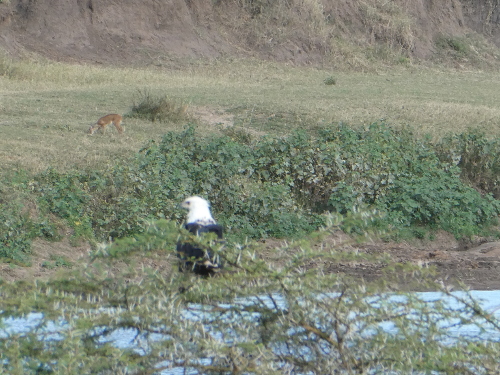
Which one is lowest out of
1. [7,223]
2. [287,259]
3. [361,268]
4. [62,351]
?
[361,268]

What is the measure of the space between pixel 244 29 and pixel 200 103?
47.3 ft

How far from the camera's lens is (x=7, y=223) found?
7.33m

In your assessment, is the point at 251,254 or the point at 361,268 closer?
the point at 251,254

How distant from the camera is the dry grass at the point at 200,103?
36.5 feet

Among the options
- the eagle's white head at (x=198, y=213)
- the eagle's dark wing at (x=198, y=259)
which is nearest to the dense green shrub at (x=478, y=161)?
the eagle's white head at (x=198, y=213)

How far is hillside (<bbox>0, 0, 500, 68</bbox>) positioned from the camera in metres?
25.0

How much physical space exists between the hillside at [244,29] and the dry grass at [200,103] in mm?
2220

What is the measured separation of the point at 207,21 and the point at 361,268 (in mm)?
22425

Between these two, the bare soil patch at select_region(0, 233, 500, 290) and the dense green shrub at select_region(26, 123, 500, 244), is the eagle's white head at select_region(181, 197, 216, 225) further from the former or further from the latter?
the dense green shrub at select_region(26, 123, 500, 244)

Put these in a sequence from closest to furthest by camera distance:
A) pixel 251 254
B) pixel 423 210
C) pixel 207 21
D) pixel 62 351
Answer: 1. pixel 62 351
2. pixel 251 254
3. pixel 423 210
4. pixel 207 21

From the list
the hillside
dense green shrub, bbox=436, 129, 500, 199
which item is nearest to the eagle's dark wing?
dense green shrub, bbox=436, 129, 500, 199

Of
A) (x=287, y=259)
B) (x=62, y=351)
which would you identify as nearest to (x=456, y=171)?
(x=287, y=259)

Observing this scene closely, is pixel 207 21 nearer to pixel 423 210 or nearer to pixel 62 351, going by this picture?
pixel 423 210

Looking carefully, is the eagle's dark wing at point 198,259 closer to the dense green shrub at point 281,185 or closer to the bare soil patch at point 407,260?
the bare soil patch at point 407,260
